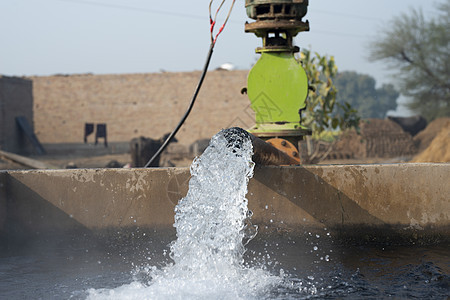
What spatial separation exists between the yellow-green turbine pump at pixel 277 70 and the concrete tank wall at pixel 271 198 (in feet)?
3.55

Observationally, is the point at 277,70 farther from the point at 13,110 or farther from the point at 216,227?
the point at 13,110

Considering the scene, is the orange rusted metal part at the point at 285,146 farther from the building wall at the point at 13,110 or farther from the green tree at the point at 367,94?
the green tree at the point at 367,94

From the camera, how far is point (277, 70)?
17.0ft

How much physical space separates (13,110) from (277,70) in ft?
67.0

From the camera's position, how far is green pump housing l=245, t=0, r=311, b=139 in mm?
5129

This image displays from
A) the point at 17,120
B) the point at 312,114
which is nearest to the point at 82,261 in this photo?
the point at 312,114

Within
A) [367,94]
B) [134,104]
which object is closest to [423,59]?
[134,104]

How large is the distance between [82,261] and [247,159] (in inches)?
54.2

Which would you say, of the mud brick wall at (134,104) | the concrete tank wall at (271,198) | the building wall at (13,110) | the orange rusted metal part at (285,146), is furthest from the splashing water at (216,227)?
the mud brick wall at (134,104)

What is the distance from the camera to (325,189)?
4070 mm

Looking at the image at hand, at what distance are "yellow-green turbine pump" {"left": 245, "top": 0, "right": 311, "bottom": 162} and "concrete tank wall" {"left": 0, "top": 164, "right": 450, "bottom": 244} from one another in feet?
3.55

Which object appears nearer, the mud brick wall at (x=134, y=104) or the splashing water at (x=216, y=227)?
the splashing water at (x=216, y=227)

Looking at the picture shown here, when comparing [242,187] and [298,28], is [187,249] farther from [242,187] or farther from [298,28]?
[298,28]

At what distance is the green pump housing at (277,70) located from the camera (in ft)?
16.8
